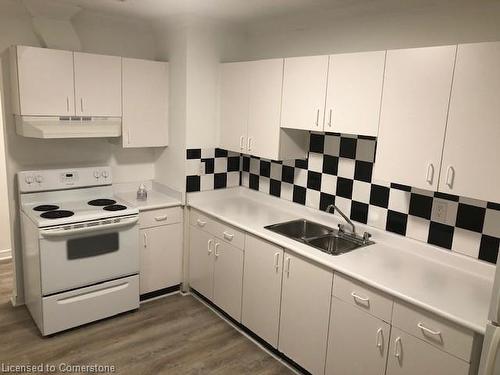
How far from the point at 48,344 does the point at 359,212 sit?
2.38m

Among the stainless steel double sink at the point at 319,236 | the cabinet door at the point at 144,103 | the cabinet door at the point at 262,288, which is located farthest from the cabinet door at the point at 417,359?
the cabinet door at the point at 144,103

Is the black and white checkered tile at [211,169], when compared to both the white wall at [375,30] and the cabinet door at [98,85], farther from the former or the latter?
the white wall at [375,30]

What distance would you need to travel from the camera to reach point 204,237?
130 inches

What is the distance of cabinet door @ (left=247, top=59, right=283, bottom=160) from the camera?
2896 mm

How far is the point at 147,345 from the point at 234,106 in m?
1.95

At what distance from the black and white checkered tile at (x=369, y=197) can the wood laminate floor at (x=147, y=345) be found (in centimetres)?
119

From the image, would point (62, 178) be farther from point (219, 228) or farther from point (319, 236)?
point (319, 236)

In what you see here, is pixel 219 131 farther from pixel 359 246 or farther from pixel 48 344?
pixel 48 344

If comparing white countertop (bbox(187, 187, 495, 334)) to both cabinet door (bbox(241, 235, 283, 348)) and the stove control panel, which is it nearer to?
cabinet door (bbox(241, 235, 283, 348))

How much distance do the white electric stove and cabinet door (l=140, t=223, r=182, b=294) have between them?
16 centimetres

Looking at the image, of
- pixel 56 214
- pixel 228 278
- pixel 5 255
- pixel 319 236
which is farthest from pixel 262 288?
pixel 5 255

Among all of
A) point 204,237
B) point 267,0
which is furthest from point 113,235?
point 267,0

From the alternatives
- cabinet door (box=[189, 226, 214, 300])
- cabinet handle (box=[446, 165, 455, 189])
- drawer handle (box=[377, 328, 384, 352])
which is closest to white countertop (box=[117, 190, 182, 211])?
cabinet door (box=[189, 226, 214, 300])

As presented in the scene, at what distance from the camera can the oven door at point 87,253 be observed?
2.77 meters
